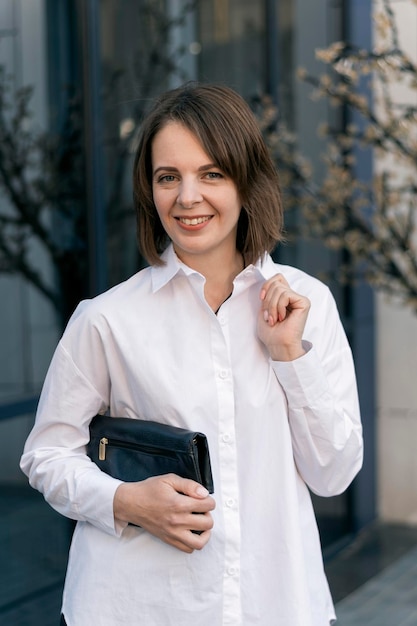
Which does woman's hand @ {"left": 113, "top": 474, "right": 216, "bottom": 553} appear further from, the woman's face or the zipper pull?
the woman's face

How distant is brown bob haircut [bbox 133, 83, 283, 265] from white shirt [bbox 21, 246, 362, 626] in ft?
0.40

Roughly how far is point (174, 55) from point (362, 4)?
1.83 meters

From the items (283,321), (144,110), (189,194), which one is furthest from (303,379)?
(144,110)

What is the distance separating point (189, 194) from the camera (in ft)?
6.00

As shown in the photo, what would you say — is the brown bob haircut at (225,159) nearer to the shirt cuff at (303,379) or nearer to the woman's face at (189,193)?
the woman's face at (189,193)

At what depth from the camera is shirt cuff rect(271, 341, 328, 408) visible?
186 cm

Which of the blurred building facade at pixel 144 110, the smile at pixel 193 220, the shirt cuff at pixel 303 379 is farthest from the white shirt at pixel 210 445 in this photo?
the blurred building facade at pixel 144 110

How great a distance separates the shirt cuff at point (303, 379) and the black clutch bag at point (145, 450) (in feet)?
0.68

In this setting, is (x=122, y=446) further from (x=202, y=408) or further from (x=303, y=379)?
(x=303, y=379)

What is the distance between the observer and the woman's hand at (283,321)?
74.1 inches

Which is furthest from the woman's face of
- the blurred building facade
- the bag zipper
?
the blurred building facade

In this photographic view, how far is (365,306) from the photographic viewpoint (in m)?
5.99

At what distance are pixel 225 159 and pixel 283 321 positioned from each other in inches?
12.5

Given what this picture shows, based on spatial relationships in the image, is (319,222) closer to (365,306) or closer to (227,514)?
(365,306)
